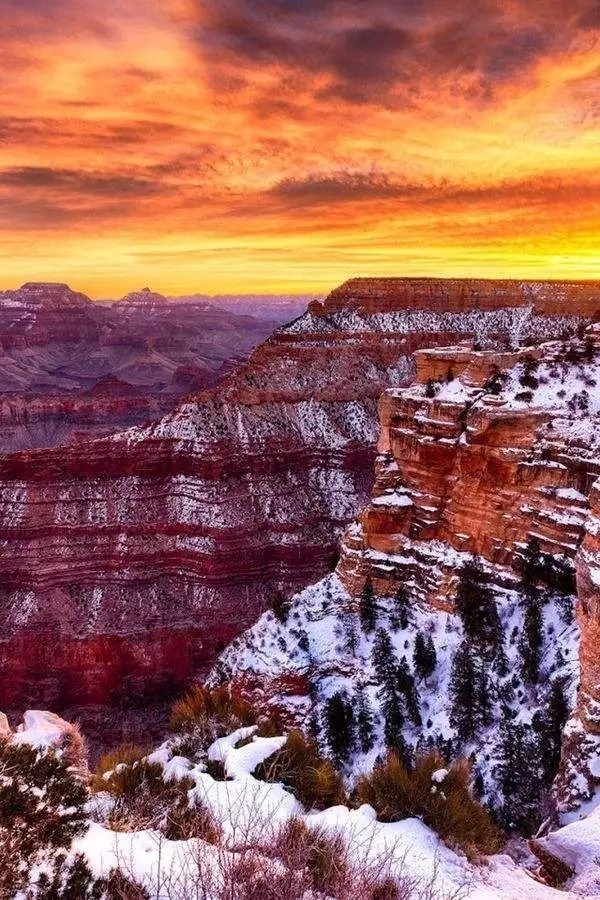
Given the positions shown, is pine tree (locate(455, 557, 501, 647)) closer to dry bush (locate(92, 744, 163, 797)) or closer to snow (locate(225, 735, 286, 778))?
snow (locate(225, 735, 286, 778))

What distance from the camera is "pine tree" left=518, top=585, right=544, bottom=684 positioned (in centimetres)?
2311

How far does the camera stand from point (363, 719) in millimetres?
24203

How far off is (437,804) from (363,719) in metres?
11.7

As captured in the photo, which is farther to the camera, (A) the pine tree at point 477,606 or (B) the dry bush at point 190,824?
(A) the pine tree at point 477,606

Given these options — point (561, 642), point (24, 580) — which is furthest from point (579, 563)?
point (24, 580)

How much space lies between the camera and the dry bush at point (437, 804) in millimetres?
12359

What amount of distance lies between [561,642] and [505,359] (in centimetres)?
1343

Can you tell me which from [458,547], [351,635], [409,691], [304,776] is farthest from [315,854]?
[458,547]

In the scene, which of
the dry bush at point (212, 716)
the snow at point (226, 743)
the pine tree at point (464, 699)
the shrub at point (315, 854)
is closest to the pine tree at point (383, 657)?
the pine tree at point (464, 699)

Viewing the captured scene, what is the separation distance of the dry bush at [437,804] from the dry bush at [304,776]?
70 centimetres

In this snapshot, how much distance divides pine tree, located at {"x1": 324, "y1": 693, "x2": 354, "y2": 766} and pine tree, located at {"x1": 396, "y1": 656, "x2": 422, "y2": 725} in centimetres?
222

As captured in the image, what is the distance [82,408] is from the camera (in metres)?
121

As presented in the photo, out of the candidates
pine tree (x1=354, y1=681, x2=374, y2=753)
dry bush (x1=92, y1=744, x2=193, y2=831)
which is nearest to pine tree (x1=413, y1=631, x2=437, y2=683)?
pine tree (x1=354, y1=681, x2=374, y2=753)

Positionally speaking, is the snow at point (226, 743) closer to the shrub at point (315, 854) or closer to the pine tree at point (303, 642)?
the shrub at point (315, 854)
